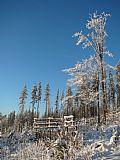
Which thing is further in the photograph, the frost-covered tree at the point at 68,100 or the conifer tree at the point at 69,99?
the frost-covered tree at the point at 68,100

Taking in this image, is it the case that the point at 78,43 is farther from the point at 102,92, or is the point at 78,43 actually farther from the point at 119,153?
the point at 119,153

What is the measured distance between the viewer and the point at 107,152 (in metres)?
9.87

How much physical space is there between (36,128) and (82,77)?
6.65 metres

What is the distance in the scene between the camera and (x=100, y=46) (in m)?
22.9

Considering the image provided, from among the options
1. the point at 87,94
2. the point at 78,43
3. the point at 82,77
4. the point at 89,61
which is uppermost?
the point at 78,43

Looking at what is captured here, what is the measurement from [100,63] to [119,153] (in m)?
A: 14.1

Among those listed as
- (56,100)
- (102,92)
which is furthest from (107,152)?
(56,100)

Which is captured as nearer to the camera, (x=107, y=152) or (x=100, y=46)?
(x=107, y=152)

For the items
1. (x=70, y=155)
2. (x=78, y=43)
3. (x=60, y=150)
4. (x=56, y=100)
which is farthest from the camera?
(x=56, y=100)

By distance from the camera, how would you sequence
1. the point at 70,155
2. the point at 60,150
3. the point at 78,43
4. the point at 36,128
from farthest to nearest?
the point at 78,43 < the point at 36,128 < the point at 60,150 < the point at 70,155

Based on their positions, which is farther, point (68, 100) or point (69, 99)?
point (68, 100)

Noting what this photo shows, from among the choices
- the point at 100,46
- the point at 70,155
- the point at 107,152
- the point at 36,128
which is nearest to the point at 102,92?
the point at 100,46

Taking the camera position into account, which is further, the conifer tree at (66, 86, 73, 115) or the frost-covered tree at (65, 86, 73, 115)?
the frost-covered tree at (65, 86, 73, 115)

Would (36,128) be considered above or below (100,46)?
below
